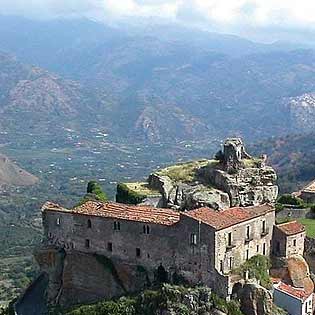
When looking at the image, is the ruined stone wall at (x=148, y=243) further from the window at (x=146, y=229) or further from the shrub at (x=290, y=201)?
the shrub at (x=290, y=201)

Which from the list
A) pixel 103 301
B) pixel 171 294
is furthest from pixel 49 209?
pixel 171 294

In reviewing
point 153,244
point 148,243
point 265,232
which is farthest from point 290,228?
point 148,243

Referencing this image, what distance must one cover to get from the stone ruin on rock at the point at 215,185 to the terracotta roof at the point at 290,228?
16.4ft

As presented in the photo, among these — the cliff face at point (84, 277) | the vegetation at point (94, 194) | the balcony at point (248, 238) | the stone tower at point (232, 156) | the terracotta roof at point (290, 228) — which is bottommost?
the cliff face at point (84, 277)

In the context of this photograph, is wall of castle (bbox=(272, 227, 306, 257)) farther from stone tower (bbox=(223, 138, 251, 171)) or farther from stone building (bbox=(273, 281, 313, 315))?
stone tower (bbox=(223, 138, 251, 171))

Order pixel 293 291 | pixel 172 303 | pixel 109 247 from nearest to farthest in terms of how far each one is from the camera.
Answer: pixel 172 303 → pixel 293 291 → pixel 109 247

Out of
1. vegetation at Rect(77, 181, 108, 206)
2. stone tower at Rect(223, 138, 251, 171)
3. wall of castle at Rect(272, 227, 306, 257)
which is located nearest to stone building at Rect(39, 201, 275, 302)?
wall of castle at Rect(272, 227, 306, 257)

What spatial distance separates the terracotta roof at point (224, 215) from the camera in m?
54.1

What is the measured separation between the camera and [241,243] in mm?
56438

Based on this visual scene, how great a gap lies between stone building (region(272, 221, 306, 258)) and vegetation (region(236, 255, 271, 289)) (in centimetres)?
222

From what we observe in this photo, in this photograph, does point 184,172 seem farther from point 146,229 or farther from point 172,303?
point 172,303

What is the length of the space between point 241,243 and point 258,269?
2849mm

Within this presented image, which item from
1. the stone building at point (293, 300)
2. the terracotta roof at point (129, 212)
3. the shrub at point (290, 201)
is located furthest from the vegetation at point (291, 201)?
the terracotta roof at point (129, 212)

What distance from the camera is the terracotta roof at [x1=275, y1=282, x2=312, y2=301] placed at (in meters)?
55.4
